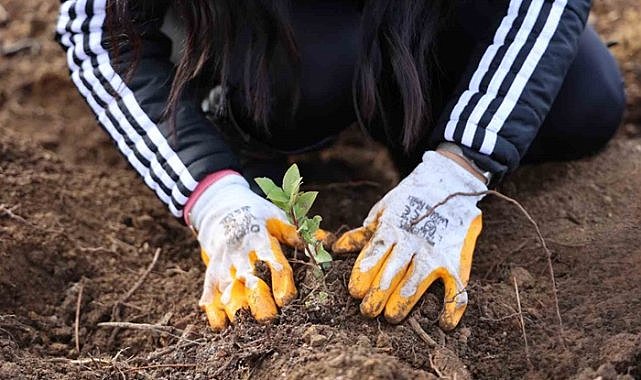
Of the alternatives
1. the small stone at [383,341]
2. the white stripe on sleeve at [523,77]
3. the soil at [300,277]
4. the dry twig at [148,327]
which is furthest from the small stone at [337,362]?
the white stripe on sleeve at [523,77]

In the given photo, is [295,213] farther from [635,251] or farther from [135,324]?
[635,251]

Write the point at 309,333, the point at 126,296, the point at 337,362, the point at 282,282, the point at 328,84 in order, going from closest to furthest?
the point at 337,362 < the point at 309,333 < the point at 282,282 < the point at 126,296 < the point at 328,84

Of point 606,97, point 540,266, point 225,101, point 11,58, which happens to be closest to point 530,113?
point 540,266

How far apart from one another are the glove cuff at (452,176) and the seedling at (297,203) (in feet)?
0.79

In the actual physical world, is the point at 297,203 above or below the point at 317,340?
above

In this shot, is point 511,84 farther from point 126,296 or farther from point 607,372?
point 126,296

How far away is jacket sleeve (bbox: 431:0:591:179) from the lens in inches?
59.2

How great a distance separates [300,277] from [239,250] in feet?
0.37

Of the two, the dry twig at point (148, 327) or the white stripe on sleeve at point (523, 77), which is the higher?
the white stripe on sleeve at point (523, 77)

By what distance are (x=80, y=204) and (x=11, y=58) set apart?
81 cm

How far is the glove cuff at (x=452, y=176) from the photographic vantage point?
4.84 ft

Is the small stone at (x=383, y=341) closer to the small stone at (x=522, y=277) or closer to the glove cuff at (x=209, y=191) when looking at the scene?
the small stone at (x=522, y=277)

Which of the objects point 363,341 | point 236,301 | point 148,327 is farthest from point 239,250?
point 363,341

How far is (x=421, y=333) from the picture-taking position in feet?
4.37
